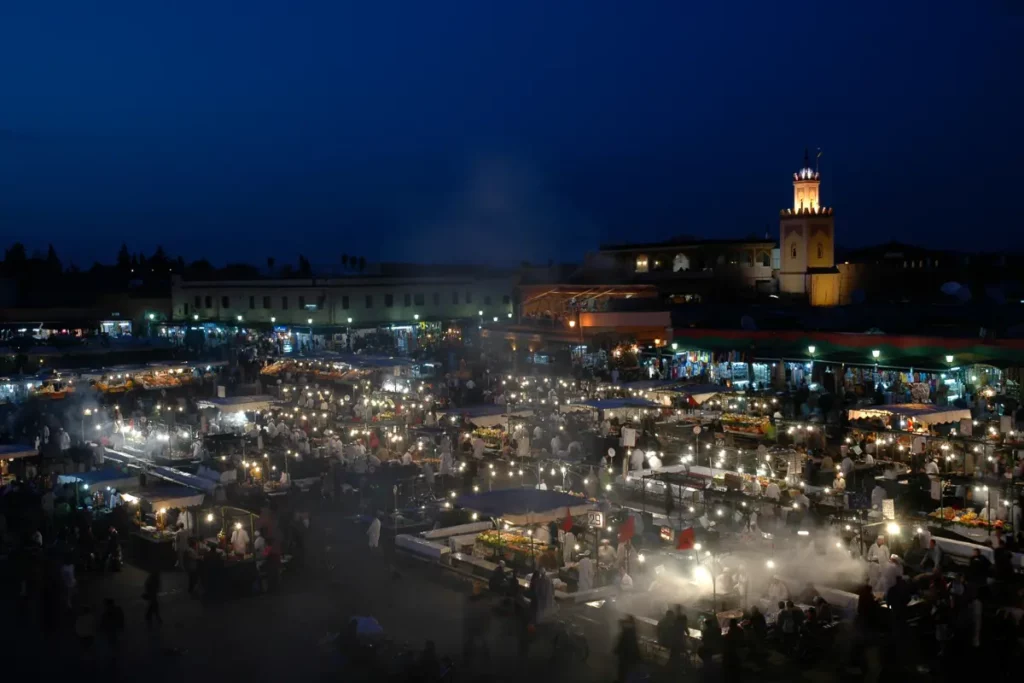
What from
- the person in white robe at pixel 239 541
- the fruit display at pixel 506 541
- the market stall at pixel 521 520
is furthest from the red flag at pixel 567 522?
the person in white robe at pixel 239 541

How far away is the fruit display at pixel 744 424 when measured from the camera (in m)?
18.6

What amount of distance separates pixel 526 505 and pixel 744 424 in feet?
28.5

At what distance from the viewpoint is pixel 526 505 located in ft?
37.7

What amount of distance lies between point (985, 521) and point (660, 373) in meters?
16.3

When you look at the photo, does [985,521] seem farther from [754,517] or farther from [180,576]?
[180,576]

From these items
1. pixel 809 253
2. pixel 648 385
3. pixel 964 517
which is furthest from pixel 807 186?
pixel 964 517

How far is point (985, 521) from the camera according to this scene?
40.6 feet

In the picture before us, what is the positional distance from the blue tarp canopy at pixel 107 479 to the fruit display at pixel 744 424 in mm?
10925

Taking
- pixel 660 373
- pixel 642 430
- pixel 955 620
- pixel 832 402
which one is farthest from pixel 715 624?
pixel 660 373

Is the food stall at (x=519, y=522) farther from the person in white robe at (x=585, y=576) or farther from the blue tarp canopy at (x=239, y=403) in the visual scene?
the blue tarp canopy at (x=239, y=403)

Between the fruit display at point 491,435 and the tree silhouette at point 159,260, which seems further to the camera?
the tree silhouette at point 159,260

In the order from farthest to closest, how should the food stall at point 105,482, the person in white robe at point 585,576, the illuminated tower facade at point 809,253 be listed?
1. the illuminated tower facade at point 809,253
2. the food stall at point 105,482
3. the person in white robe at point 585,576

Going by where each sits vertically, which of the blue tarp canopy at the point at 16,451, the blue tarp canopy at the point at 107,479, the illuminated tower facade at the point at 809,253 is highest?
the illuminated tower facade at the point at 809,253

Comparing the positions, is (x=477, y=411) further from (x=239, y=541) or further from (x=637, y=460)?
(x=239, y=541)
